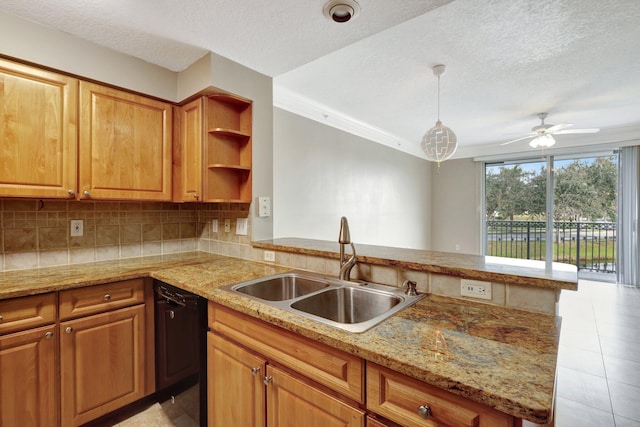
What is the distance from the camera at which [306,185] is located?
11.4 ft

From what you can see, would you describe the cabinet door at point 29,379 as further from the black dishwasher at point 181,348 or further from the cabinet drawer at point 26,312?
the black dishwasher at point 181,348

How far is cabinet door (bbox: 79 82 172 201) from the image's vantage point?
5.85 feet

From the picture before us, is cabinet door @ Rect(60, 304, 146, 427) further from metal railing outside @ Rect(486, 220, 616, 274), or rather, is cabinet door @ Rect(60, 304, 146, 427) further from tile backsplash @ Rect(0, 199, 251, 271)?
metal railing outside @ Rect(486, 220, 616, 274)

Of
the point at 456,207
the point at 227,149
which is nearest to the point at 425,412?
the point at 227,149

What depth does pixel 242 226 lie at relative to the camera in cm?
229

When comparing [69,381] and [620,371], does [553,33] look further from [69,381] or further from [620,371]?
[69,381]

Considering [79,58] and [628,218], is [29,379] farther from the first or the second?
[628,218]

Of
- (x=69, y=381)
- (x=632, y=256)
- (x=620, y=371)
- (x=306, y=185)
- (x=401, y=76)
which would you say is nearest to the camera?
(x=69, y=381)

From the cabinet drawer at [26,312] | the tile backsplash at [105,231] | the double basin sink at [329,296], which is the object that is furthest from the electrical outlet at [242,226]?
the cabinet drawer at [26,312]

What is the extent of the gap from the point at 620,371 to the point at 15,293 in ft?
13.0

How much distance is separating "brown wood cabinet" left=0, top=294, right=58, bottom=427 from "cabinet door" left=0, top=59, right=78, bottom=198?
60cm

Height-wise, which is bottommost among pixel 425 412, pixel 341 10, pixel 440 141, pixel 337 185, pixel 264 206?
pixel 425 412

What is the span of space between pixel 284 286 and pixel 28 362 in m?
1.29

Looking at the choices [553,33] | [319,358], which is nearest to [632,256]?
[553,33]
